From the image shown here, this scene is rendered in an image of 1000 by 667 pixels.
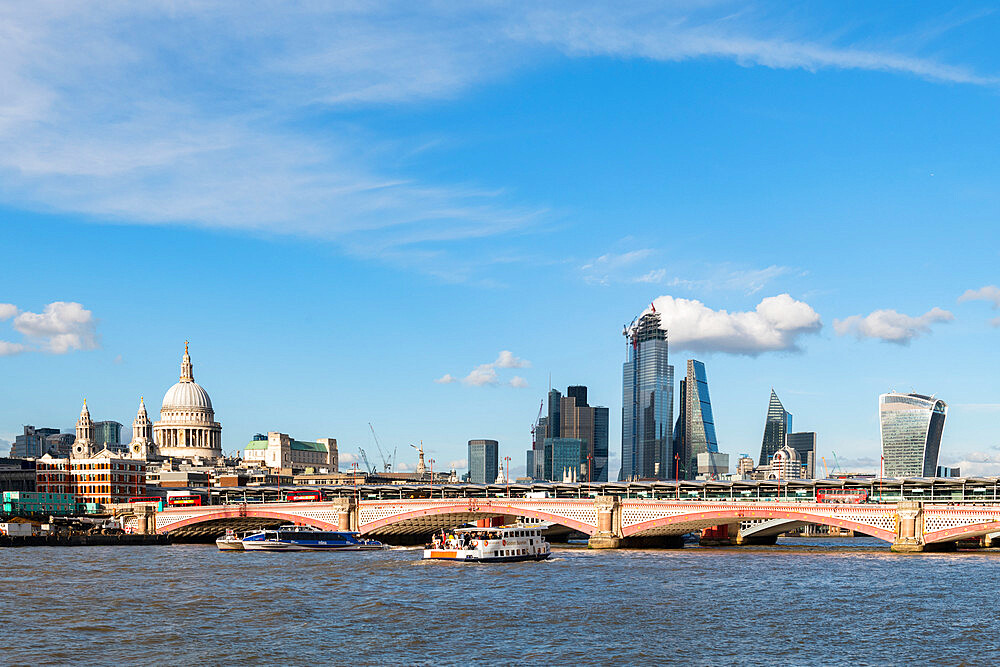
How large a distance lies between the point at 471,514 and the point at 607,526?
21.5 metres

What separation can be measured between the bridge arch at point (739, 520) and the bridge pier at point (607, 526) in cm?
121

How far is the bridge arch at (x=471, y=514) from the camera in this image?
155 meters

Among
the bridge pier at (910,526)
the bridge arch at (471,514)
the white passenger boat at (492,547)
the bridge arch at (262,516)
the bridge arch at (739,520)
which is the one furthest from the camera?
the bridge arch at (262,516)

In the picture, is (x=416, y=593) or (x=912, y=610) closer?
(x=912, y=610)

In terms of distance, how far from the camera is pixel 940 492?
166125 mm

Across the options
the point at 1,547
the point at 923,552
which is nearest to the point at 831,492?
the point at 923,552

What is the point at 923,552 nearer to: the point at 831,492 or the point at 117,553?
the point at 831,492

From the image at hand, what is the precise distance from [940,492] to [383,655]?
395 feet

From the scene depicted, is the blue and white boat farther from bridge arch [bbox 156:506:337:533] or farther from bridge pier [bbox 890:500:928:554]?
bridge pier [bbox 890:500:928:554]

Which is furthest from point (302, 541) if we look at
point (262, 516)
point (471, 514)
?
point (471, 514)

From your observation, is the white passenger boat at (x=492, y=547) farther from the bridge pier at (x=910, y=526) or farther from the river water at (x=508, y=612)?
the bridge pier at (x=910, y=526)

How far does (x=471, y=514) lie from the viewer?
541 feet

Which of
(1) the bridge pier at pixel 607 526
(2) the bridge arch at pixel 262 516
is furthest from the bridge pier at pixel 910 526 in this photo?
(2) the bridge arch at pixel 262 516

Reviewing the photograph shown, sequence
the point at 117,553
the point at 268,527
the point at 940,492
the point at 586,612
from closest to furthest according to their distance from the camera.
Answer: the point at 586,612
the point at 117,553
the point at 940,492
the point at 268,527
